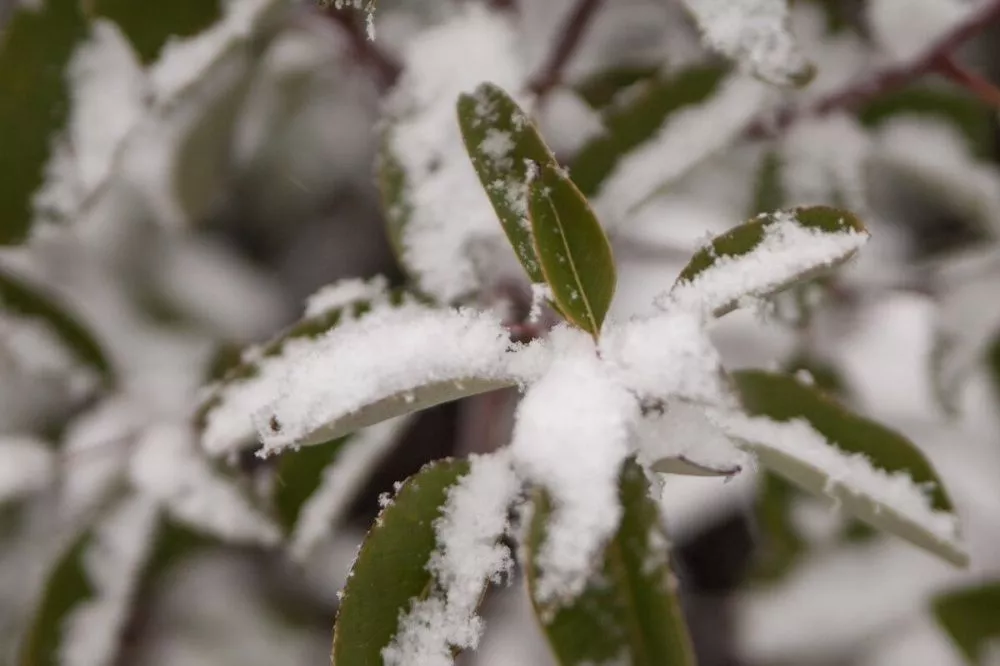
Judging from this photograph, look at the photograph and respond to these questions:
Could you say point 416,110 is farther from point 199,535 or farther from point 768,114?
point 199,535

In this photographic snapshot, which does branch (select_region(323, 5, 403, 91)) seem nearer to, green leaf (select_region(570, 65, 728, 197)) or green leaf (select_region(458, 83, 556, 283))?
green leaf (select_region(570, 65, 728, 197))

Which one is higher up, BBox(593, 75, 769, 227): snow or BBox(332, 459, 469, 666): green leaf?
BBox(593, 75, 769, 227): snow

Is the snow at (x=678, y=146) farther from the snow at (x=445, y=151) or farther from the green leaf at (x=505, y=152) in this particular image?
the green leaf at (x=505, y=152)

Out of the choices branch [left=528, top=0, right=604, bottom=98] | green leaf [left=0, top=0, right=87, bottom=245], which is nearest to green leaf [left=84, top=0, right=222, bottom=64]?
green leaf [left=0, top=0, right=87, bottom=245]

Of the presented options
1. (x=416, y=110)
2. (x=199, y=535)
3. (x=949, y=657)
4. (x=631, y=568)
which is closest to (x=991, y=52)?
(x=949, y=657)

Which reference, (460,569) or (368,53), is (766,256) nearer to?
(460,569)
